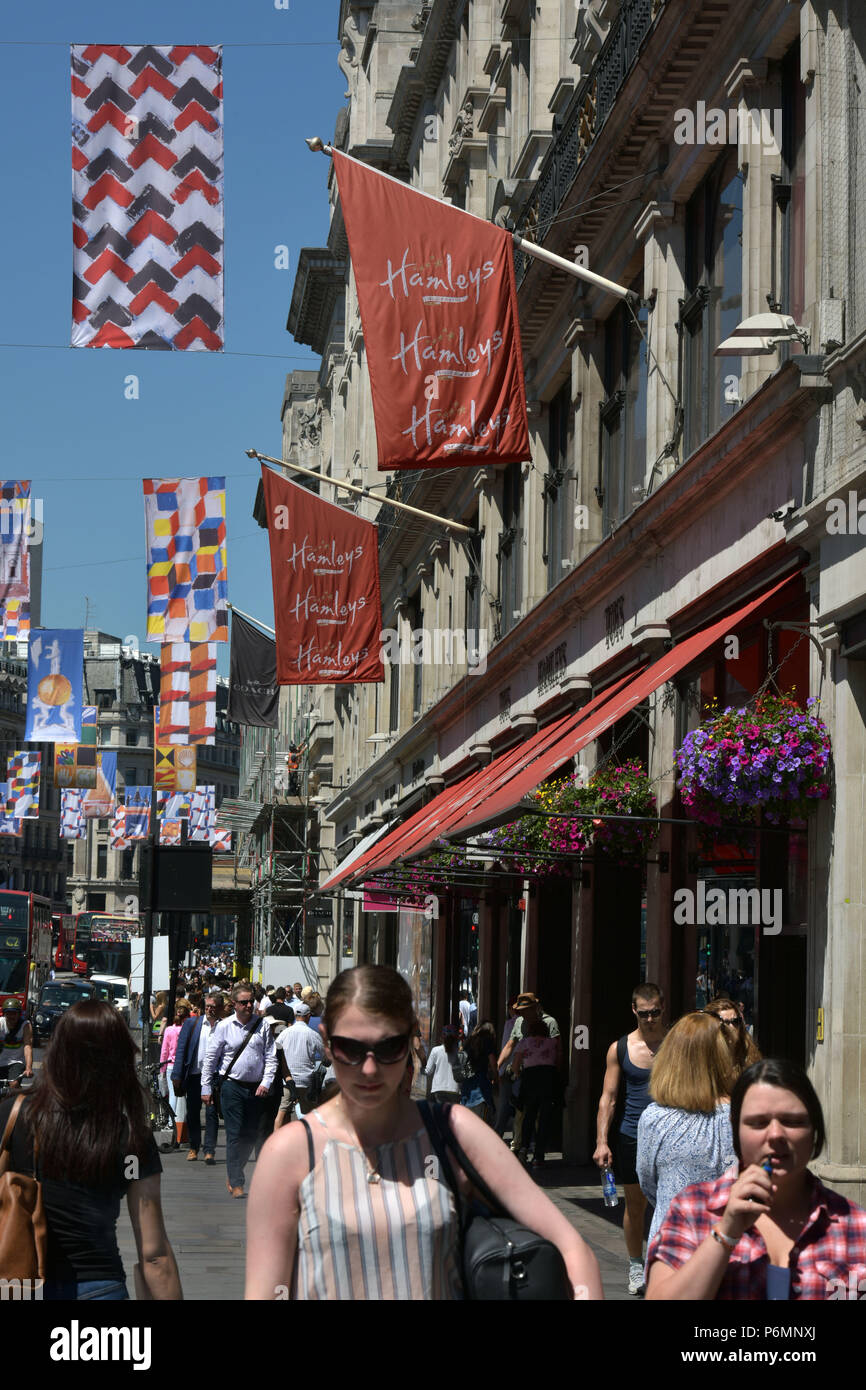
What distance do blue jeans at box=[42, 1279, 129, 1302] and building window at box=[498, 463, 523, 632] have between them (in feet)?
70.7

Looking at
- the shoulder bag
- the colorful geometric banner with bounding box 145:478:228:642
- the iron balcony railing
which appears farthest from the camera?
the colorful geometric banner with bounding box 145:478:228:642

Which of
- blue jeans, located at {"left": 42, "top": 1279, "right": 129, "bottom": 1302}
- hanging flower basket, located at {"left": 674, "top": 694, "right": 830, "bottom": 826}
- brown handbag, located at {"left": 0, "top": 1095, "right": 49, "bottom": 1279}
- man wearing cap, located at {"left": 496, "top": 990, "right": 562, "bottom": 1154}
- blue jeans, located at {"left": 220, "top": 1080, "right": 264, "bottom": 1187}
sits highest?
hanging flower basket, located at {"left": 674, "top": 694, "right": 830, "bottom": 826}

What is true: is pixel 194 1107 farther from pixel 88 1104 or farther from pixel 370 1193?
pixel 370 1193

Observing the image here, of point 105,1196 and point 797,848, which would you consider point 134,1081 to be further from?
point 797,848

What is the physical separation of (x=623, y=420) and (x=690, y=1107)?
1392 centimetres

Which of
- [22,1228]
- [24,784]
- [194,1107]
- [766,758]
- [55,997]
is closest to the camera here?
[22,1228]

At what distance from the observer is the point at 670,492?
17.1 meters

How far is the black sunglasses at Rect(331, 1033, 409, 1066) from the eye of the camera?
434 centimetres

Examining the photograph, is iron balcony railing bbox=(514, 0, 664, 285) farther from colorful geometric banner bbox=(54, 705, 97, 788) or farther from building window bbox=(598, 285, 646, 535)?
colorful geometric banner bbox=(54, 705, 97, 788)

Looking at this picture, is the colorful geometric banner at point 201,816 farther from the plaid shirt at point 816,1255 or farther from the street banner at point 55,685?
the plaid shirt at point 816,1255

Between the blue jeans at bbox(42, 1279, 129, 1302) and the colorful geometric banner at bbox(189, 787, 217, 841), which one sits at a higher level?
the colorful geometric banner at bbox(189, 787, 217, 841)

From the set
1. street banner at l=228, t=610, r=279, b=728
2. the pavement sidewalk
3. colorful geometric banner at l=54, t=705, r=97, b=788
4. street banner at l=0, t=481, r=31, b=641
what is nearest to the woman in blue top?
the pavement sidewalk

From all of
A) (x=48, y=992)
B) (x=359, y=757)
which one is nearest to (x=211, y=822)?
(x=48, y=992)

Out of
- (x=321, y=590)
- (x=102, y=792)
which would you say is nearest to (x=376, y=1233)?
(x=321, y=590)
